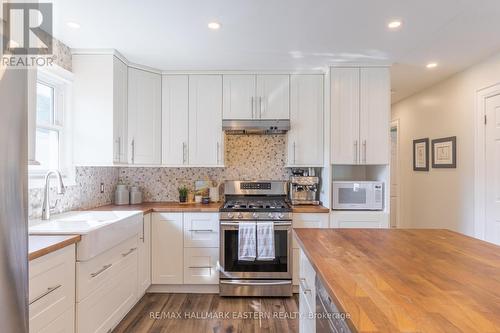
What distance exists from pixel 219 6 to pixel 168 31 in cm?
56

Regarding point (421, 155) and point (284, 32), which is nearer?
point (284, 32)

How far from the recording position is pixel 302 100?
292cm

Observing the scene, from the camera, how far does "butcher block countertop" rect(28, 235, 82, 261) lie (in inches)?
50.7

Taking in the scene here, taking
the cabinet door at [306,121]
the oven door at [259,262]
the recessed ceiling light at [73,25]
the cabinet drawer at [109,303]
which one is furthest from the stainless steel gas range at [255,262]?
the recessed ceiling light at [73,25]

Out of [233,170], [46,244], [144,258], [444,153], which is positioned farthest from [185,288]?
[444,153]

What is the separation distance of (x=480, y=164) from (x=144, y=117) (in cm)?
365

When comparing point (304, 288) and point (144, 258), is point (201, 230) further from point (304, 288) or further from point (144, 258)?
point (304, 288)

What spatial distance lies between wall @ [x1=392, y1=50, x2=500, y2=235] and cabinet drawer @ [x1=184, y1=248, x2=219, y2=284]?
2.86 metres

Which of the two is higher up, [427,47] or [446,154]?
[427,47]

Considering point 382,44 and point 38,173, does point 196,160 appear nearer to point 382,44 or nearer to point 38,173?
point 38,173

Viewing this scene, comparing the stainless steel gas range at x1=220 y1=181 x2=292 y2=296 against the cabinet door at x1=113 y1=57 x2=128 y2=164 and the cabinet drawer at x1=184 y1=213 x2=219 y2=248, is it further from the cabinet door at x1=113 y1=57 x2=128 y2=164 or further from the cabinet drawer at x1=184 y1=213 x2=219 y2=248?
the cabinet door at x1=113 y1=57 x2=128 y2=164

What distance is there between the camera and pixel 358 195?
2.72 meters

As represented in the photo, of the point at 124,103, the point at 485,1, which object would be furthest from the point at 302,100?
the point at 124,103

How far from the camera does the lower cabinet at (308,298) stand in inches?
51.3
